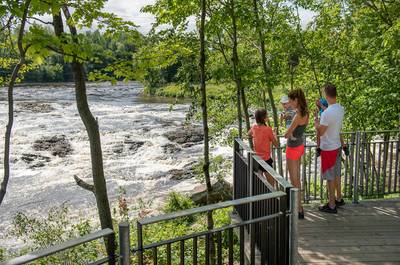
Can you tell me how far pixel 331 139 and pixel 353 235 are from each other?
4.36 feet

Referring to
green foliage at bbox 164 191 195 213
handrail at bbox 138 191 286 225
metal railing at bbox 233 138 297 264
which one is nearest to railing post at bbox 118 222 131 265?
handrail at bbox 138 191 286 225

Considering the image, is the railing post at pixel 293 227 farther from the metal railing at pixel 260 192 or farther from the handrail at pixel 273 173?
the handrail at pixel 273 173

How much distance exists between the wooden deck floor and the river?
662cm

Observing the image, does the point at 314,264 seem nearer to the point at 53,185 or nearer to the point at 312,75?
the point at 312,75

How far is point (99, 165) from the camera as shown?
25.9 ft

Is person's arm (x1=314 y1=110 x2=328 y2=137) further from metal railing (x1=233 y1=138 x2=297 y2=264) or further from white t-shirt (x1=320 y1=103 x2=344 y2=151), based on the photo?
metal railing (x1=233 y1=138 x2=297 y2=264)

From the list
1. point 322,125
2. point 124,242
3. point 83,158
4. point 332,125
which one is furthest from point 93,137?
point 83,158

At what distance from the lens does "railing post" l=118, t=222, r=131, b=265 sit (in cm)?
304

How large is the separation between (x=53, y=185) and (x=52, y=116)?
16.7 meters

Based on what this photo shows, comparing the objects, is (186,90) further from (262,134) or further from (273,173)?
(273,173)

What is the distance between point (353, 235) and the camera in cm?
575

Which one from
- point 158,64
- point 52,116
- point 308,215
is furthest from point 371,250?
point 52,116

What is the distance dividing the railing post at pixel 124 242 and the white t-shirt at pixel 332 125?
3.74 meters

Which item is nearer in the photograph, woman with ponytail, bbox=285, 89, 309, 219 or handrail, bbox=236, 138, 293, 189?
handrail, bbox=236, 138, 293, 189
